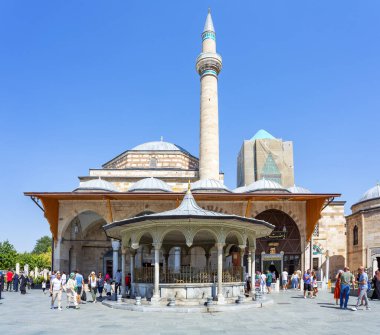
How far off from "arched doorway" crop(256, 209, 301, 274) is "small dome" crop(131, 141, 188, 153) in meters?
12.7

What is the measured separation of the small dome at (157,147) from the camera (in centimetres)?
3281

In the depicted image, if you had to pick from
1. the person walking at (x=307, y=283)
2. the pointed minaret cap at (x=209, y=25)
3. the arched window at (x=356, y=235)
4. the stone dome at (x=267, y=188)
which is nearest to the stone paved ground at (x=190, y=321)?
the person walking at (x=307, y=283)

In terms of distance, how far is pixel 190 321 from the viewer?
350 inches

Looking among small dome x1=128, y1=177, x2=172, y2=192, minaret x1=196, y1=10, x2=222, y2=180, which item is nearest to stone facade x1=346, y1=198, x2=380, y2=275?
minaret x1=196, y1=10, x2=222, y2=180

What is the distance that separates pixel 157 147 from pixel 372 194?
1597 centimetres

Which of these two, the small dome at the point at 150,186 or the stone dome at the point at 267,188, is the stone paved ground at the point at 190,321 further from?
the small dome at the point at 150,186

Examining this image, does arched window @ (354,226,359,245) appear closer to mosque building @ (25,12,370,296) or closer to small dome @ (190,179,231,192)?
mosque building @ (25,12,370,296)

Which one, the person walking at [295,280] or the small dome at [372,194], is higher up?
the small dome at [372,194]

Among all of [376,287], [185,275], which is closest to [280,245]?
[376,287]

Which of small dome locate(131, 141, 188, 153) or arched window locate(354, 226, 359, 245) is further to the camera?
small dome locate(131, 141, 188, 153)

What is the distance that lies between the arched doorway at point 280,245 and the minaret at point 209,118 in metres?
5.02

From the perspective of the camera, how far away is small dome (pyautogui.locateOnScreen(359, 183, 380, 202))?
27.7 m

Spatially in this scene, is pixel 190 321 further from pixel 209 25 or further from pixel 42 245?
pixel 42 245

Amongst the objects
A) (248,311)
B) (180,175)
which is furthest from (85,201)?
(248,311)
